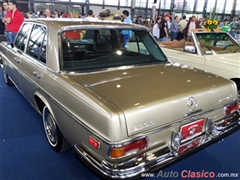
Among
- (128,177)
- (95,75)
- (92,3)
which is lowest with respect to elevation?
(128,177)

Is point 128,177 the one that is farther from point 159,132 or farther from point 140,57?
point 140,57

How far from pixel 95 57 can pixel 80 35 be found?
352mm

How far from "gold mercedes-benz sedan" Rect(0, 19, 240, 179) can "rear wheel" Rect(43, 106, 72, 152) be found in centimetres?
1

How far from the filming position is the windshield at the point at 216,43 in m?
4.24

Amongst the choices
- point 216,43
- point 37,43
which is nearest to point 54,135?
point 37,43

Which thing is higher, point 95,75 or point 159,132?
point 95,75

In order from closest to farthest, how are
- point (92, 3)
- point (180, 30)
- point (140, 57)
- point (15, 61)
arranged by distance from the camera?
point (140, 57)
point (15, 61)
point (180, 30)
point (92, 3)

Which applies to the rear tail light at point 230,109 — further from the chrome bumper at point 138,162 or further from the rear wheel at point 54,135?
the rear wheel at point 54,135

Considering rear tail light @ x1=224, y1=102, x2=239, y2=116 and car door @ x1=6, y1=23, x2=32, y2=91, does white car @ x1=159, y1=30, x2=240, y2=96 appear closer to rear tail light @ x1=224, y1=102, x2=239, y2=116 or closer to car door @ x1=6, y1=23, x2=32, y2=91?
rear tail light @ x1=224, y1=102, x2=239, y2=116

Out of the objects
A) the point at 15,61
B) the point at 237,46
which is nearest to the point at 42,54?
the point at 15,61

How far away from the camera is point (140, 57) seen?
8.76 ft

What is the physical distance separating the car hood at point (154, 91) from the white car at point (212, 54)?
1783mm

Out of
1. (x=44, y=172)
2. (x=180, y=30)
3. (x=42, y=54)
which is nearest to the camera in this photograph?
(x=44, y=172)

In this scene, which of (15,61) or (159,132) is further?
(15,61)
